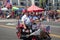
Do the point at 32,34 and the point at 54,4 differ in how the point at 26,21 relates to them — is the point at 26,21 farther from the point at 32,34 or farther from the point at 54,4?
the point at 54,4

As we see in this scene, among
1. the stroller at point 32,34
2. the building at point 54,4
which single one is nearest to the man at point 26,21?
the stroller at point 32,34

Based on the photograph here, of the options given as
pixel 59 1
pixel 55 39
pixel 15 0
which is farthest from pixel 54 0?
pixel 55 39

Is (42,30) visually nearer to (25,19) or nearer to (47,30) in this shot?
(47,30)

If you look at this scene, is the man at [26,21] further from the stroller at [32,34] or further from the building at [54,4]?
the building at [54,4]

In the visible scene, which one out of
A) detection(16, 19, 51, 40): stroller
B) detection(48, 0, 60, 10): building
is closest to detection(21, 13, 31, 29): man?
detection(16, 19, 51, 40): stroller

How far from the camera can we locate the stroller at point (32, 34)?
13234 mm

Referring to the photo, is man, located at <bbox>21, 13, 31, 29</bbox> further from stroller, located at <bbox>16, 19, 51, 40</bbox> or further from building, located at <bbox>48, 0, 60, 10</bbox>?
building, located at <bbox>48, 0, 60, 10</bbox>

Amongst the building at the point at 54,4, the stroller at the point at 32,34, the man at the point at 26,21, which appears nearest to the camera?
the stroller at the point at 32,34

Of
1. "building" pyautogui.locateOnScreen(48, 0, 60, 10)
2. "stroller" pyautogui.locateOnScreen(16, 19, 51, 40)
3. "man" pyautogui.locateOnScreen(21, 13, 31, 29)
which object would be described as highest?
"man" pyautogui.locateOnScreen(21, 13, 31, 29)

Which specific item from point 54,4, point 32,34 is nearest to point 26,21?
point 32,34

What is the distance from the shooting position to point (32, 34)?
13.6 m

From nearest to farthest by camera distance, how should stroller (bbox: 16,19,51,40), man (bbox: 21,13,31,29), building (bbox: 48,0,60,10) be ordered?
stroller (bbox: 16,19,51,40) → man (bbox: 21,13,31,29) → building (bbox: 48,0,60,10)

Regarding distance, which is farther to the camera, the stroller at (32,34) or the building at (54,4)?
the building at (54,4)

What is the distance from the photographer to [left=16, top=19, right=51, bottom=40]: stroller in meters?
13.2
